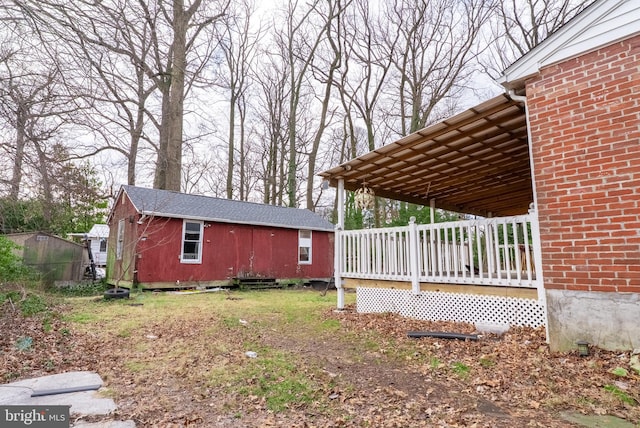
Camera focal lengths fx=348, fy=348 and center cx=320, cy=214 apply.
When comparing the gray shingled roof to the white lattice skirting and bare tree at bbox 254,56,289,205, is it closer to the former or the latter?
bare tree at bbox 254,56,289,205

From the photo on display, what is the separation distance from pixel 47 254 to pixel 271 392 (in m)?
11.2

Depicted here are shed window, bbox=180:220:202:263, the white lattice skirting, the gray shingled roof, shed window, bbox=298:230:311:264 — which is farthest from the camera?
shed window, bbox=298:230:311:264

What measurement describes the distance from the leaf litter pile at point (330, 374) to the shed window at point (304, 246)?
383 inches

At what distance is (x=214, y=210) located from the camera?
1346 centimetres

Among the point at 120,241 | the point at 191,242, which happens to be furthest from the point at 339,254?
the point at 120,241

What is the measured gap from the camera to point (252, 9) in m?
16.0

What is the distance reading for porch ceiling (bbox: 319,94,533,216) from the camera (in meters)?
5.45

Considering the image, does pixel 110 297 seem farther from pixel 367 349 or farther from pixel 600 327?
pixel 600 327

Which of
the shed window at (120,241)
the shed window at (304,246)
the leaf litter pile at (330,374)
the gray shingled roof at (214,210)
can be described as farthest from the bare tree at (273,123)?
the leaf litter pile at (330,374)

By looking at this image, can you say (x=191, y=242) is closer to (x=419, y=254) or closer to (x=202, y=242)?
(x=202, y=242)

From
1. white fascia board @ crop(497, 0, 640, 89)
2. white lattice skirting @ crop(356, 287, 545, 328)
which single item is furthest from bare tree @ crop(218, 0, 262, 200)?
white fascia board @ crop(497, 0, 640, 89)

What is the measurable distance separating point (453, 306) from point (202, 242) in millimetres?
9485

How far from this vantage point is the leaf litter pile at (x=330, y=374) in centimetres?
276

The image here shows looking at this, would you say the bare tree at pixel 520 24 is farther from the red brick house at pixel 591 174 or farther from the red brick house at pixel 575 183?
the red brick house at pixel 591 174
